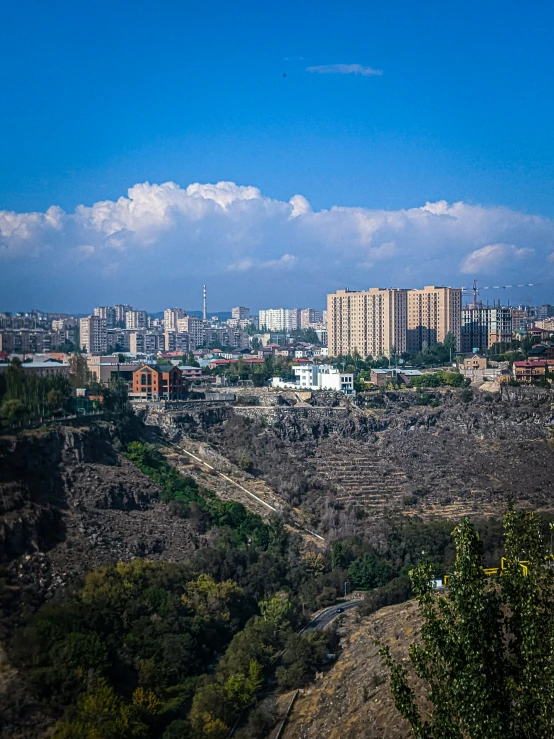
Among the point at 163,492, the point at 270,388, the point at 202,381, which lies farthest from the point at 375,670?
the point at 202,381

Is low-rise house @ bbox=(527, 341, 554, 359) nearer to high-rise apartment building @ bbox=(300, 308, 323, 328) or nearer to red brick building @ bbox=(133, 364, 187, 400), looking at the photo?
red brick building @ bbox=(133, 364, 187, 400)

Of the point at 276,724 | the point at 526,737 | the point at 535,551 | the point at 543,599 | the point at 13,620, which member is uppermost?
the point at 535,551

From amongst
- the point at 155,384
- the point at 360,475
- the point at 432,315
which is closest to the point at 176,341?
the point at 432,315

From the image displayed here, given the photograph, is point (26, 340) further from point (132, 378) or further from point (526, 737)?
point (526, 737)

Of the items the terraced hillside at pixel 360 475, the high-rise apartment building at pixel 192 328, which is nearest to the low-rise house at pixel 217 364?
the terraced hillside at pixel 360 475

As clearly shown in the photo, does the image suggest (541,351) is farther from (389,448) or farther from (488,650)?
(488,650)

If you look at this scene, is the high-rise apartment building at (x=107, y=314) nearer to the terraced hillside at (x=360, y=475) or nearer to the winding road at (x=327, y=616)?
the terraced hillside at (x=360, y=475)
